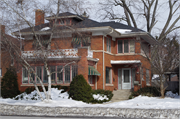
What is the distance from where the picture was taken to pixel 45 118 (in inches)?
508

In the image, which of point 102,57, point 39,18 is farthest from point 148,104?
point 39,18

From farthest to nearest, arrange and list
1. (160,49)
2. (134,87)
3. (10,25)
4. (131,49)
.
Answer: (131,49)
(134,87)
(160,49)
(10,25)

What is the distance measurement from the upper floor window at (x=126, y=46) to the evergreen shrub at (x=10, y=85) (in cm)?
1096

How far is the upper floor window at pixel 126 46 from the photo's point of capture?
26.4 meters

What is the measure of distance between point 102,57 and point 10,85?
28.7 ft

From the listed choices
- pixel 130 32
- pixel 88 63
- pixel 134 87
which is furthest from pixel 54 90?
pixel 130 32

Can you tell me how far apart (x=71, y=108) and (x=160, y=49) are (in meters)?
10.5

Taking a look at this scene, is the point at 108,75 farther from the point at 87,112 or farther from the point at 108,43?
the point at 87,112

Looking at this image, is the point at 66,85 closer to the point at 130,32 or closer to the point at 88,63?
the point at 88,63

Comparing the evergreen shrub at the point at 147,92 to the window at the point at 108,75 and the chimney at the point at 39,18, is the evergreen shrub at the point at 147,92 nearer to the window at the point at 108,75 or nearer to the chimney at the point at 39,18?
the window at the point at 108,75

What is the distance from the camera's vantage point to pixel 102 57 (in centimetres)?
2436

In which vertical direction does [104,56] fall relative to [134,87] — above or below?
above

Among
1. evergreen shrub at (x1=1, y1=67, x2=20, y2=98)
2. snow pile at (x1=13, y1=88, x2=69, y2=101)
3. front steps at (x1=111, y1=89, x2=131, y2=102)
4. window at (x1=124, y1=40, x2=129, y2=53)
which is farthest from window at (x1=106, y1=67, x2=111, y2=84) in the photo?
evergreen shrub at (x1=1, y1=67, x2=20, y2=98)

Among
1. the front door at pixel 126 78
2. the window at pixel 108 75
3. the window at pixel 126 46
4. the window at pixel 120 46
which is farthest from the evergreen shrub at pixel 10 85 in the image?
the window at pixel 126 46
